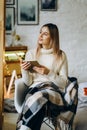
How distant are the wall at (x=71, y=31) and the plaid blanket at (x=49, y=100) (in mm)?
1754

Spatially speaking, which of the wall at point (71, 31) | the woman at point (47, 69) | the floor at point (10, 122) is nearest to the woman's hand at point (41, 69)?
the woman at point (47, 69)

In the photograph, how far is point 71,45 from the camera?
410 cm

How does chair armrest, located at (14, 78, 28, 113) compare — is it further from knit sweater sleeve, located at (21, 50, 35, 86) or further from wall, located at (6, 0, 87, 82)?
wall, located at (6, 0, 87, 82)

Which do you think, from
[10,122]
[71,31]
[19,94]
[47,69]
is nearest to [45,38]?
[47,69]

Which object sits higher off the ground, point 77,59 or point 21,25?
point 21,25

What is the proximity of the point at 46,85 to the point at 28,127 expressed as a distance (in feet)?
1.21

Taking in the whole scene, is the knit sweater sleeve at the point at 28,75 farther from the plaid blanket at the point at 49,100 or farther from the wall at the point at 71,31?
the wall at the point at 71,31

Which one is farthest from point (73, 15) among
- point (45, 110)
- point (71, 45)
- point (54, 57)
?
point (45, 110)

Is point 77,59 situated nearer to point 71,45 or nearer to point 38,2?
point 71,45

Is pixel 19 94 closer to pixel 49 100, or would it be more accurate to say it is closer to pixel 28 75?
pixel 28 75

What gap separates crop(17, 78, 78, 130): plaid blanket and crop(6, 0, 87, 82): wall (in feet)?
5.75

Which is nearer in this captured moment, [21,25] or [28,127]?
[28,127]

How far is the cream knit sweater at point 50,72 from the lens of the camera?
2334mm

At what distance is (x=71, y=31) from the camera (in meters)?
4.08
